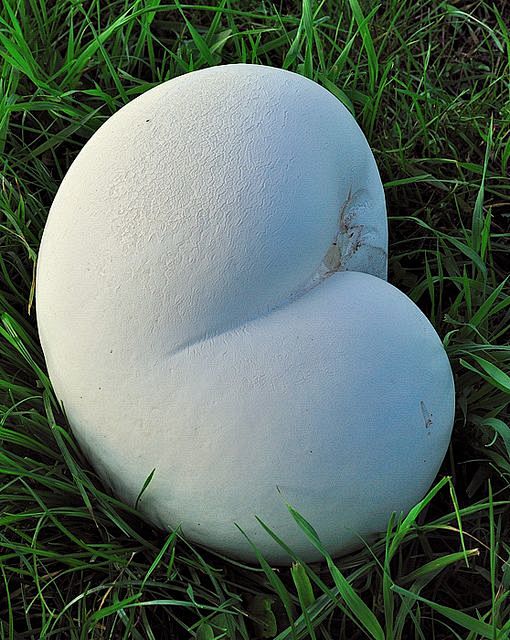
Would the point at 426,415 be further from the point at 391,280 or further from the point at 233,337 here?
the point at 391,280

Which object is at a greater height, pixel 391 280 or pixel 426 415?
pixel 426 415

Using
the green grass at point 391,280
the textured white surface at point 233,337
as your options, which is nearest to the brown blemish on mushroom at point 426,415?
the textured white surface at point 233,337

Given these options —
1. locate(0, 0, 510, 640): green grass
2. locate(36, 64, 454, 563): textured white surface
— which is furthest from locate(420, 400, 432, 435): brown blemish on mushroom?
locate(0, 0, 510, 640): green grass

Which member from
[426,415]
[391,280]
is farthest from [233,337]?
[391,280]

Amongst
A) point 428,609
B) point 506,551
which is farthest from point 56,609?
point 506,551

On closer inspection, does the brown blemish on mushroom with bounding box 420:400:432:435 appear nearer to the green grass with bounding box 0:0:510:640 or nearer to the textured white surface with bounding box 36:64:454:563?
the textured white surface with bounding box 36:64:454:563

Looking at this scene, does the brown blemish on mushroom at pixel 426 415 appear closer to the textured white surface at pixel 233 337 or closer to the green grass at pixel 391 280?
the textured white surface at pixel 233 337
